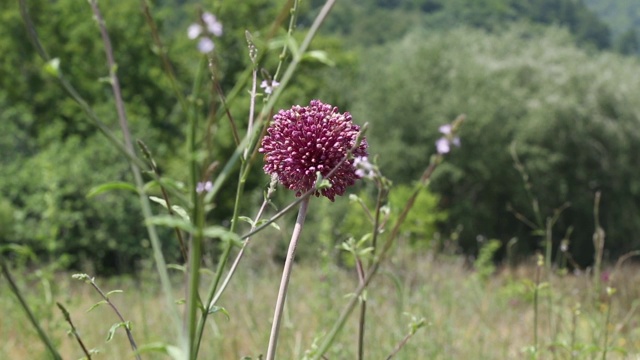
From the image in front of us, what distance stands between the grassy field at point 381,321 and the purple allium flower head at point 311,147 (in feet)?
2.91

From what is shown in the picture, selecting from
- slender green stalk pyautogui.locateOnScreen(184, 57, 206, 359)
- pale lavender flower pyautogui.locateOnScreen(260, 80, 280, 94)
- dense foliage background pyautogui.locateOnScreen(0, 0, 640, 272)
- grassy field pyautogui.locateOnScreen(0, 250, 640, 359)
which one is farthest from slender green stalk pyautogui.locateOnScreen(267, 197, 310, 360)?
dense foliage background pyautogui.locateOnScreen(0, 0, 640, 272)

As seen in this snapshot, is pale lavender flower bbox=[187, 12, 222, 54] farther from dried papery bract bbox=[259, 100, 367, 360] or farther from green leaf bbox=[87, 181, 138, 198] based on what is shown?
dried papery bract bbox=[259, 100, 367, 360]

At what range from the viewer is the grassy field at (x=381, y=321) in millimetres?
3385

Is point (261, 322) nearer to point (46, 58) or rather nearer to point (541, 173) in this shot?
point (46, 58)

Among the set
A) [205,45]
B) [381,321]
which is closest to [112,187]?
[205,45]

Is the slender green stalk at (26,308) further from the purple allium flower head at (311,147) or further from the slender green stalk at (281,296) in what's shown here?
the purple allium flower head at (311,147)

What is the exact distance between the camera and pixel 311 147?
1.17 meters

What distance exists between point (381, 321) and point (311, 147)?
334 cm

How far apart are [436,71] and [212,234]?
14.9 meters

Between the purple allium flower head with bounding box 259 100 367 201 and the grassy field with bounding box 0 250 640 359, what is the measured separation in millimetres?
886

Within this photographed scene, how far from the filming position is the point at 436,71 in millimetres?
15188

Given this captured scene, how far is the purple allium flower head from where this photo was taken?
1.16 meters

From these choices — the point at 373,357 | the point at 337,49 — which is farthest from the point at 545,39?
the point at 373,357

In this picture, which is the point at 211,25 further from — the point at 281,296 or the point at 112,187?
the point at 281,296
